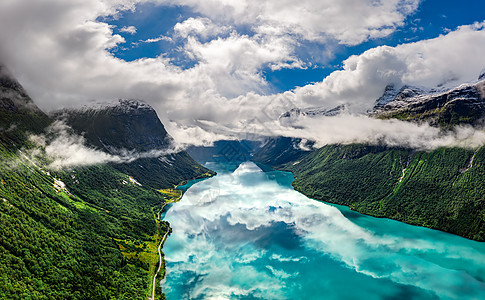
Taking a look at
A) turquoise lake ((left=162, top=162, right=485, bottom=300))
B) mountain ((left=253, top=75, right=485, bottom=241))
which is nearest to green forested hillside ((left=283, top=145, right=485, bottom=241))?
mountain ((left=253, top=75, right=485, bottom=241))

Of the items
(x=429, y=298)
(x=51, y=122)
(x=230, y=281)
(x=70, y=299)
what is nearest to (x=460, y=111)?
(x=429, y=298)

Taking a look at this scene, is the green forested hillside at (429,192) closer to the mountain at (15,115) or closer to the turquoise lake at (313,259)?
the turquoise lake at (313,259)

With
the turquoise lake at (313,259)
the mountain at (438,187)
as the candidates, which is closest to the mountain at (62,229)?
the turquoise lake at (313,259)

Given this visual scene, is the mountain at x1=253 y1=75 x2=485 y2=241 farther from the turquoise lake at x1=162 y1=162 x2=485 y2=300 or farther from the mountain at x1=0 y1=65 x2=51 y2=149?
the mountain at x1=0 y1=65 x2=51 y2=149

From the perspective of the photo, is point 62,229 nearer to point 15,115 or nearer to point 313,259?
point 313,259

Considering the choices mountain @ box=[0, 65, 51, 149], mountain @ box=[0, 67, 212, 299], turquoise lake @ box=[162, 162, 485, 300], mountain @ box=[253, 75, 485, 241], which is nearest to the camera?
mountain @ box=[0, 67, 212, 299]
